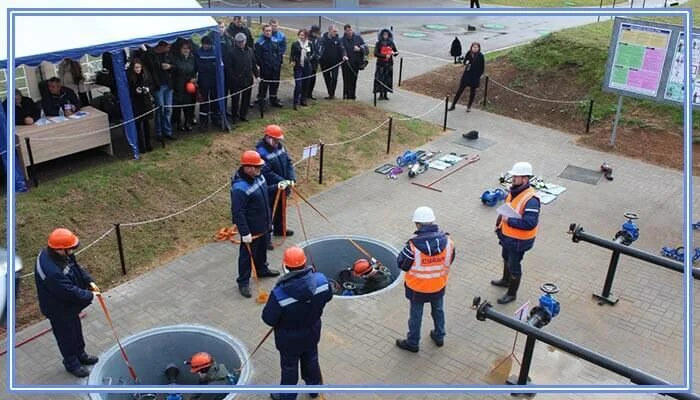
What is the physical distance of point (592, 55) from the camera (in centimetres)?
1578

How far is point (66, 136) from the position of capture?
10055 millimetres

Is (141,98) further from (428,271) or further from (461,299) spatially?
(428,271)

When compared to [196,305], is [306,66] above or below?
above

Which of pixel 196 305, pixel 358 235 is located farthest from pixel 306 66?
pixel 196 305

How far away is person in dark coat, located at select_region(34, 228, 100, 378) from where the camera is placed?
567cm

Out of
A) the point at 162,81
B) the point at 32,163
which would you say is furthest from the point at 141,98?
the point at 32,163

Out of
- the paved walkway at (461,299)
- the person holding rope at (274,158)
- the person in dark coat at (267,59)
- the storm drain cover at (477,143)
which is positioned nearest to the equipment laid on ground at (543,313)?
the paved walkway at (461,299)

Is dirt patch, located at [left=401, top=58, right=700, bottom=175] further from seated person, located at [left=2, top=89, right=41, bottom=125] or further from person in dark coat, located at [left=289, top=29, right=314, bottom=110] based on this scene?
seated person, located at [left=2, top=89, right=41, bottom=125]

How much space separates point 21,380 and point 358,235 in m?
4.59

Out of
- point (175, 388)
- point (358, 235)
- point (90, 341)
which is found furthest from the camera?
point (358, 235)

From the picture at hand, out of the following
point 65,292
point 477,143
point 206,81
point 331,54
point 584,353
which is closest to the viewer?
point 584,353

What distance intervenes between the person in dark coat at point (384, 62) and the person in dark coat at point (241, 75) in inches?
121

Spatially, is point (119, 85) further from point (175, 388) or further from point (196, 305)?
point (175, 388)

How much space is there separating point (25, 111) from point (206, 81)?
3145mm
